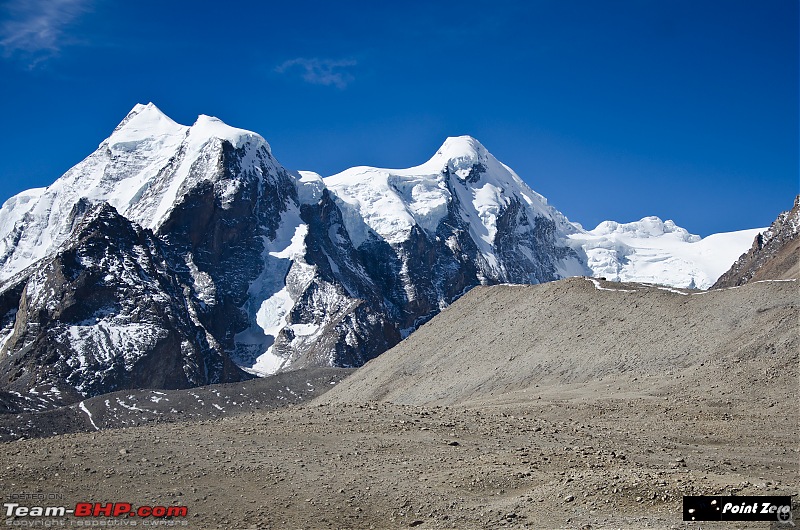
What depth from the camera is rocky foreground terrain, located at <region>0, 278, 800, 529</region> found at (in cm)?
2320

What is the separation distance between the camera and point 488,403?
42094 mm

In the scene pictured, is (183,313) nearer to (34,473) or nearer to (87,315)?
(87,315)

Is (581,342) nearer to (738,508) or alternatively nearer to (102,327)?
(738,508)

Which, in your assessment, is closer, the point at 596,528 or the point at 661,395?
the point at 596,528

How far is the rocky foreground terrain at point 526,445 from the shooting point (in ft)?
76.1

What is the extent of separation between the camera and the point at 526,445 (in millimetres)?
30297

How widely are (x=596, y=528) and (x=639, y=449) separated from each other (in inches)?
403

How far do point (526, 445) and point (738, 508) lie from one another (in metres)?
9.71

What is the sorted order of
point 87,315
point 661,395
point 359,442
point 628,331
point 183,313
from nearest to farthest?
point 359,442 → point 661,395 → point 628,331 → point 87,315 → point 183,313

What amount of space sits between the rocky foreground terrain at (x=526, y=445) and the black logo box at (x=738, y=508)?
382 millimetres

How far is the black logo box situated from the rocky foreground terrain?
1.25ft

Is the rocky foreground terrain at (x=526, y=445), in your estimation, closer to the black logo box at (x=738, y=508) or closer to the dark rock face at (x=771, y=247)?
the black logo box at (x=738, y=508)

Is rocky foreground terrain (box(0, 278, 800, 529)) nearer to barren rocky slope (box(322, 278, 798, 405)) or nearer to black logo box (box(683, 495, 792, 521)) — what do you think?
barren rocky slope (box(322, 278, 798, 405))

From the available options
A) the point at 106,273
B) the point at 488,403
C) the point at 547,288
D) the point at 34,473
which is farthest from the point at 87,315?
the point at 34,473
